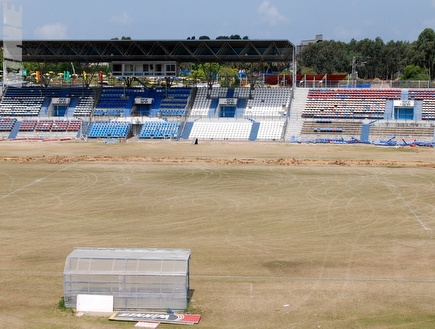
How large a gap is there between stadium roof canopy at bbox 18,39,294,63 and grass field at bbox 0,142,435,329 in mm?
28164

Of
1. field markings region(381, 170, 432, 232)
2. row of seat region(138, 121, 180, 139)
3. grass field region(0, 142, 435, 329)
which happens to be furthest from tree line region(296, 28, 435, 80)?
field markings region(381, 170, 432, 232)

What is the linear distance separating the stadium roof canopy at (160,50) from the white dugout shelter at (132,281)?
2600 inches

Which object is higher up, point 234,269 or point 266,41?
point 266,41

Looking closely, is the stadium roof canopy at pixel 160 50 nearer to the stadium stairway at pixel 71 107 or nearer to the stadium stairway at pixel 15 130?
the stadium stairway at pixel 71 107

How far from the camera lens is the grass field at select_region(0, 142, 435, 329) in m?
20.8

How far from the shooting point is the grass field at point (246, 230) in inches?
821

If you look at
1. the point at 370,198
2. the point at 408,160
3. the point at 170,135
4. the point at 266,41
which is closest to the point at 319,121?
the point at 266,41

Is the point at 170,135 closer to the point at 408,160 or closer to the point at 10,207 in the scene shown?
the point at 408,160

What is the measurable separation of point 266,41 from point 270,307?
2612 inches

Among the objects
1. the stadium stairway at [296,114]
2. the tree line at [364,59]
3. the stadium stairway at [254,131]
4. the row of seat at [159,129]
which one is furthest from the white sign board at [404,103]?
the tree line at [364,59]

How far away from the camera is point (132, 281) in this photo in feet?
67.6

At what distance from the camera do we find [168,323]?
19.5 m

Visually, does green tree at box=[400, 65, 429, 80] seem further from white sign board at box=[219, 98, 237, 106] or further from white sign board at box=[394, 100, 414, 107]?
white sign board at box=[219, 98, 237, 106]

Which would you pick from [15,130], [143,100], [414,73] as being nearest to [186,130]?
[143,100]
